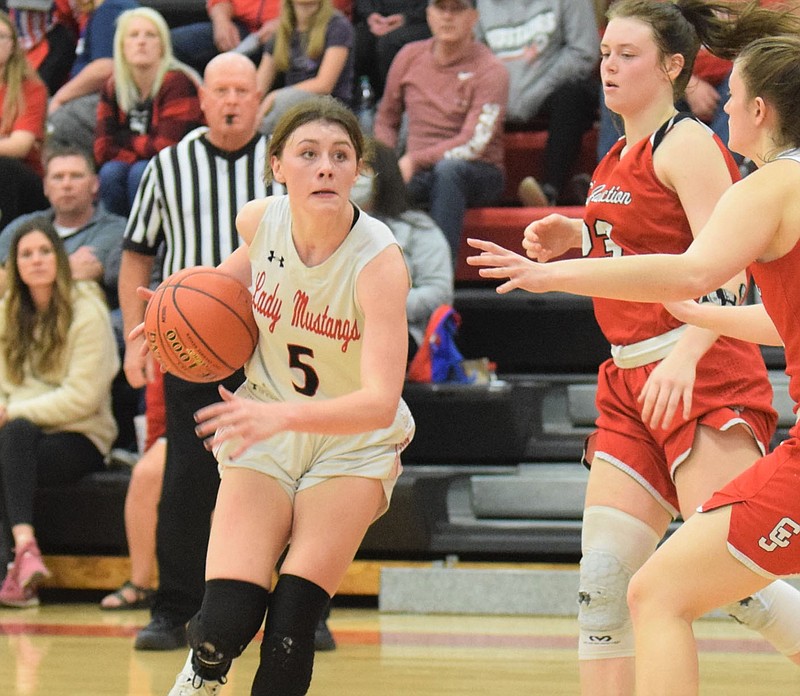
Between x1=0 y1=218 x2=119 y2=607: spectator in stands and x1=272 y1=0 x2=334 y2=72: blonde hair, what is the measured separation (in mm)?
1805

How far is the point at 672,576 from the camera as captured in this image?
2.50 metres

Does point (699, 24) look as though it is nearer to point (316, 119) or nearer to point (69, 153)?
point (316, 119)

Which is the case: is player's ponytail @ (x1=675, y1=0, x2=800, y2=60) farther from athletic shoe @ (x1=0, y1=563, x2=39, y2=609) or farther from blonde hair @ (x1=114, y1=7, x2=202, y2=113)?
blonde hair @ (x1=114, y1=7, x2=202, y2=113)

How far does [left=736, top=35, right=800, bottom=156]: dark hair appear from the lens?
8.34 ft

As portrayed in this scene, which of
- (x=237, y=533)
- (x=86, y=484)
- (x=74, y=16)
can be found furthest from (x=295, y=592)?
(x=74, y=16)

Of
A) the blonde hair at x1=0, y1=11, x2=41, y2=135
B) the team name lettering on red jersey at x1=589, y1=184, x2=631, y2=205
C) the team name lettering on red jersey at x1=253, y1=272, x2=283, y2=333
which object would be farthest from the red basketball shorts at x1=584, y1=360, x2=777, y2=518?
the blonde hair at x1=0, y1=11, x2=41, y2=135

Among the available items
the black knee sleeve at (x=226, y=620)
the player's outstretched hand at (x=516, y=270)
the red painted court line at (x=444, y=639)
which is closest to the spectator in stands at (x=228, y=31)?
the red painted court line at (x=444, y=639)

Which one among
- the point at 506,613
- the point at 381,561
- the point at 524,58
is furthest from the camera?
the point at 524,58

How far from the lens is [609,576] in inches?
117

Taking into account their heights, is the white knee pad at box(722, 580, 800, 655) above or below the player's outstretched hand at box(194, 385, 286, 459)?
below

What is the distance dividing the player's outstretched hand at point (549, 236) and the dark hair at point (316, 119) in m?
0.45

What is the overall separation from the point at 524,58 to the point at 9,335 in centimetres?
298

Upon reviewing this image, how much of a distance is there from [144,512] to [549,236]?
295cm

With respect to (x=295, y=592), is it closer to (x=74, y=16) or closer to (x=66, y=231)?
(x=66, y=231)
